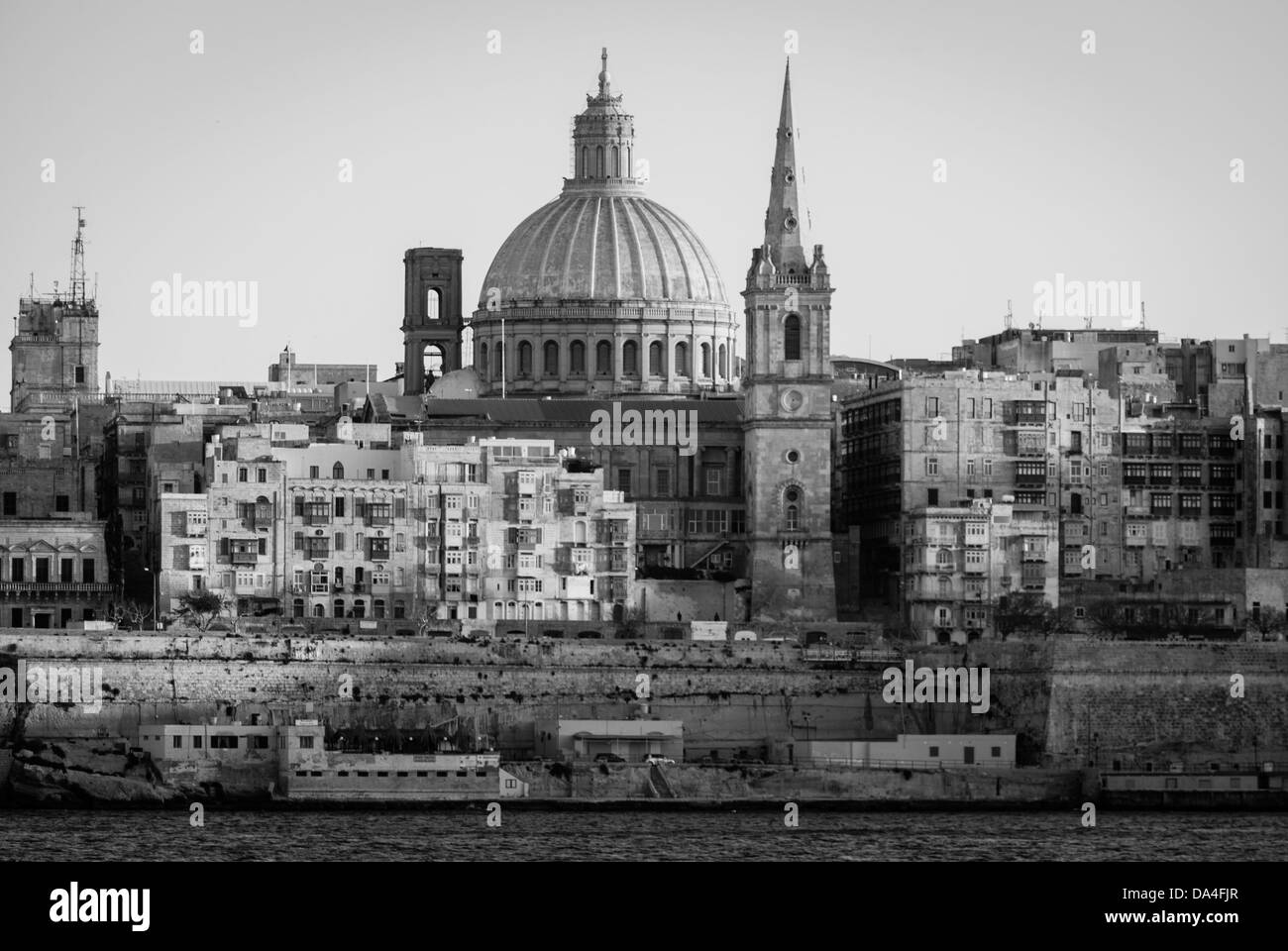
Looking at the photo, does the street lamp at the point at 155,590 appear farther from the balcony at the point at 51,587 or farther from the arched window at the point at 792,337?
the arched window at the point at 792,337

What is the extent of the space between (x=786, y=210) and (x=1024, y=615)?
16414mm

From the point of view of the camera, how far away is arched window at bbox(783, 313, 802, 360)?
118 meters

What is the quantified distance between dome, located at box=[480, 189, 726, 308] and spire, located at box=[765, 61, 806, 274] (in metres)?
13.2

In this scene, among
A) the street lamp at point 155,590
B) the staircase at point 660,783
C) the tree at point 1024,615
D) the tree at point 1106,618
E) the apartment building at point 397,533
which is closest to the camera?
the staircase at point 660,783

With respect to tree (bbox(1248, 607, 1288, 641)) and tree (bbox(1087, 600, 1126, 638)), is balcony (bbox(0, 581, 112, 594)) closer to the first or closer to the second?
tree (bbox(1087, 600, 1126, 638))

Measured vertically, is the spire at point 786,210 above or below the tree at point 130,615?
above

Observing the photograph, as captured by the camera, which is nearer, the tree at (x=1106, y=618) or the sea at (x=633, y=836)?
the sea at (x=633, y=836)

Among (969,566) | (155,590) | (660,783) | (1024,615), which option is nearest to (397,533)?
(155,590)

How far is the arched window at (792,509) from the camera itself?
11694cm

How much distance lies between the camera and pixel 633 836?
265 feet

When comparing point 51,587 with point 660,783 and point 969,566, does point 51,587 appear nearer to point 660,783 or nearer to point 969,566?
point 660,783

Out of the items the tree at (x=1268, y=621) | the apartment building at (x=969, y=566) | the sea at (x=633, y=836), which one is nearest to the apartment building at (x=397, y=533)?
the apartment building at (x=969, y=566)

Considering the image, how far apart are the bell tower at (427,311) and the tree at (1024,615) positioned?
2876cm
